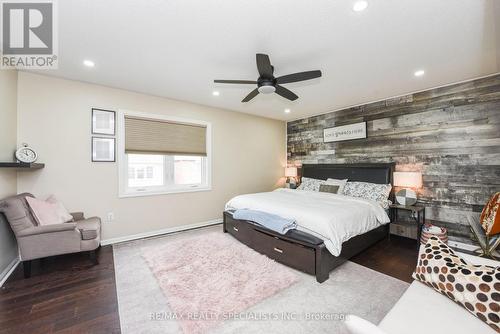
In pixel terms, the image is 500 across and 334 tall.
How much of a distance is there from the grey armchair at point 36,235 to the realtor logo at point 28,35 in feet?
5.48

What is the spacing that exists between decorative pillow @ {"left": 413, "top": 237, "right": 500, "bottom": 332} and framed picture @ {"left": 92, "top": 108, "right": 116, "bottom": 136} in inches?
166

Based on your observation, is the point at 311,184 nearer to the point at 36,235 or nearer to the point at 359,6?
the point at 359,6

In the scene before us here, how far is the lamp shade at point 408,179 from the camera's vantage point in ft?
11.3

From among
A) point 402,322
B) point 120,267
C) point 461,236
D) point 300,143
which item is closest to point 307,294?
point 402,322

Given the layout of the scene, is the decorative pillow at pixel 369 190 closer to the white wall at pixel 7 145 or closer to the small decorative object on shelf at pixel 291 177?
the small decorative object on shelf at pixel 291 177

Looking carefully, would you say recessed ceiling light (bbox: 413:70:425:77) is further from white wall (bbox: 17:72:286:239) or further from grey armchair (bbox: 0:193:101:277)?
grey armchair (bbox: 0:193:101:277)

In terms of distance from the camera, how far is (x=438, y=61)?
2.61 meters

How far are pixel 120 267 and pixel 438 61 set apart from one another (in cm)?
478

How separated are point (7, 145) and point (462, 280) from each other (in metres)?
4.48

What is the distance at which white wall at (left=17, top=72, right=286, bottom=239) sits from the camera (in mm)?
2945

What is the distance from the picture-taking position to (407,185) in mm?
3564

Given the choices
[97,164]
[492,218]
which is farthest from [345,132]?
[97,164]

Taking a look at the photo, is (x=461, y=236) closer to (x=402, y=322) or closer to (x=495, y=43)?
(x=495, y=43)

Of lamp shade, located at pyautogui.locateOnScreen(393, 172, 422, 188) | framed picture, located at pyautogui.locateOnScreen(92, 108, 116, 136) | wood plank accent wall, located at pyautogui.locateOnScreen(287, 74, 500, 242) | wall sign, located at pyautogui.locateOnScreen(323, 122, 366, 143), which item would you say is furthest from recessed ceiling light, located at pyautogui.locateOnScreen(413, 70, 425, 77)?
framed picture, located at pyautogui.locateOnScreen(92, 108, 116, 136)
